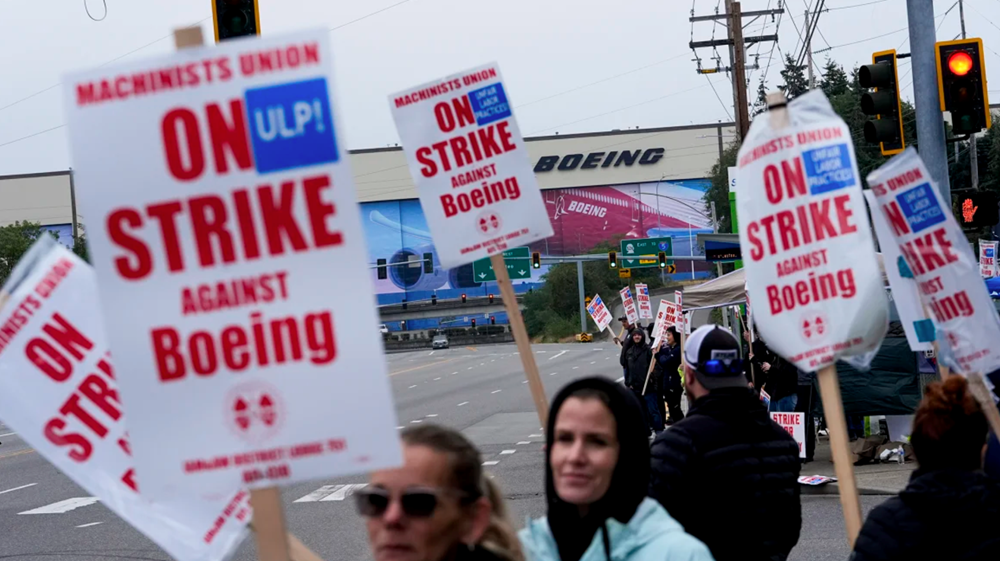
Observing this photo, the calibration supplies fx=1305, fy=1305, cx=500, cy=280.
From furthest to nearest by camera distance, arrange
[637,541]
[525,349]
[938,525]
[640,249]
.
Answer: [640,249], [525,349], [938,525], [637,541]

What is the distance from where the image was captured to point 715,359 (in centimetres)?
449

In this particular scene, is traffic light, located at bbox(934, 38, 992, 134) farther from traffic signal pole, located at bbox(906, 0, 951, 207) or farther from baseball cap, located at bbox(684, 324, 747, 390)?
baseball cap, located at bbox(684, 324, 747, 390)

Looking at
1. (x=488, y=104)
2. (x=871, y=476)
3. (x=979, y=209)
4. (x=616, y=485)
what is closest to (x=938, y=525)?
(x=616, y=485)

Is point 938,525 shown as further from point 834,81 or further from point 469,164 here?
point 834,81

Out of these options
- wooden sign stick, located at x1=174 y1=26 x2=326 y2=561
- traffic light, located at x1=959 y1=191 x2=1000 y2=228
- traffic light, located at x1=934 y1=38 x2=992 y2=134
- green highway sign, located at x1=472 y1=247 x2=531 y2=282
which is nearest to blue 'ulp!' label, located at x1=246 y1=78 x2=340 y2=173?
wooden sign stick, located at x1=174 y1=26 x2=326 y2=561

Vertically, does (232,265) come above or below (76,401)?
above

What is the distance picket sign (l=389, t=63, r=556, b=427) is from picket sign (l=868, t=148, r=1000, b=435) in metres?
1.60

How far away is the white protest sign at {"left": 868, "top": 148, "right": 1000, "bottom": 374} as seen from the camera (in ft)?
15.2

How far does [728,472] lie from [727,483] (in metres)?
0.04

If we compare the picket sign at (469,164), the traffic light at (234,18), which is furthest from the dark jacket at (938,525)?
the traffic light at (234,18)

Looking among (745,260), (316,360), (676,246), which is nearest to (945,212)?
(745,260)

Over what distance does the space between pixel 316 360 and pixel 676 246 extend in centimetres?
11198

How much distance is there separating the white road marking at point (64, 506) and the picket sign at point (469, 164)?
410 inches

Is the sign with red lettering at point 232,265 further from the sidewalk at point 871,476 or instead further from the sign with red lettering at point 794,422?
the sign with red lettering at point 794,422
